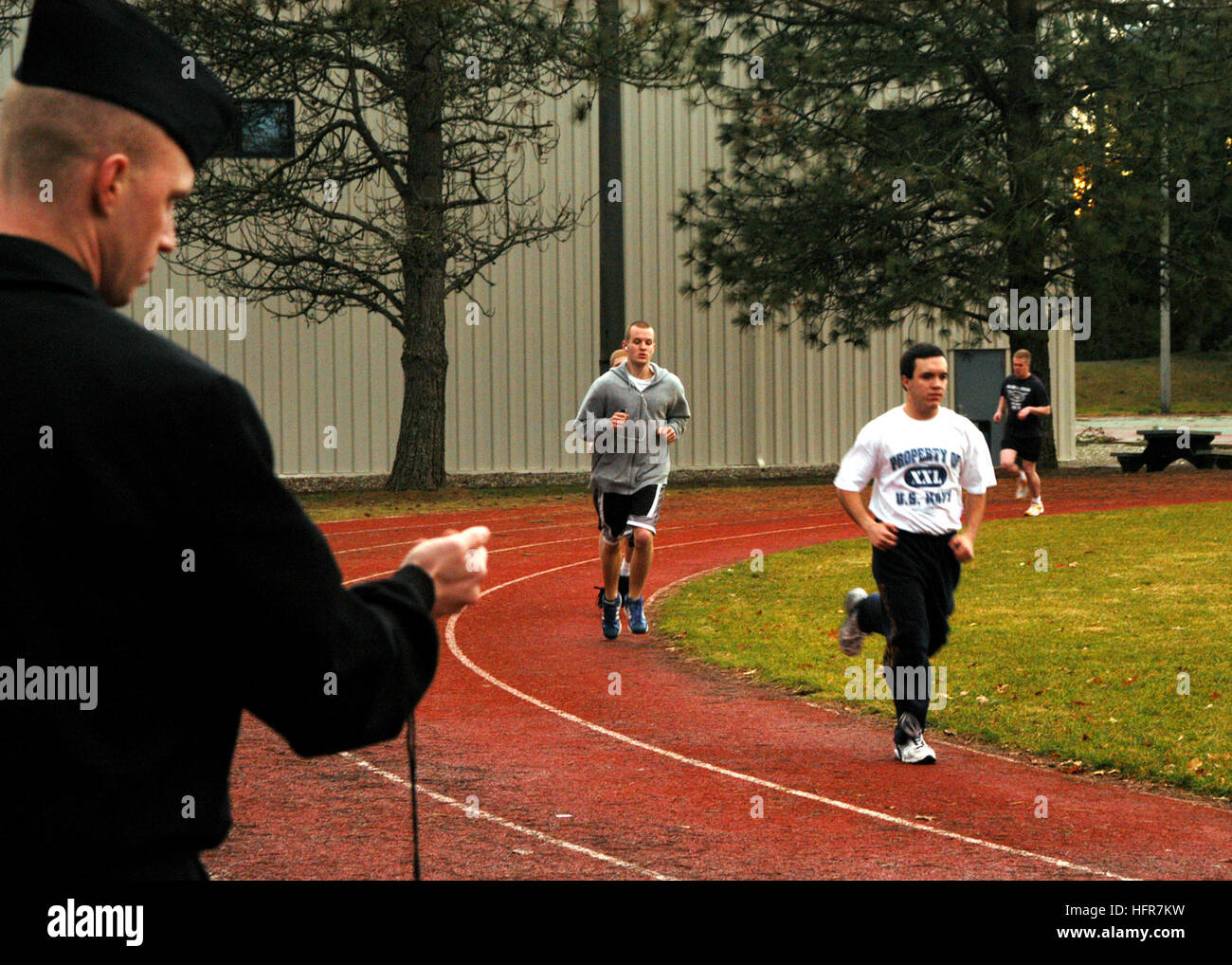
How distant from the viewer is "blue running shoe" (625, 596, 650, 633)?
40.6ft

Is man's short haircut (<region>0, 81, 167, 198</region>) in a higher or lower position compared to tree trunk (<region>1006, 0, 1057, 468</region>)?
lower

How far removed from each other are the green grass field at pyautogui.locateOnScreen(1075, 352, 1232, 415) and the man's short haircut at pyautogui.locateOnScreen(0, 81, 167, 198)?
233ft

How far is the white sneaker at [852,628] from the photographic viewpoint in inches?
339

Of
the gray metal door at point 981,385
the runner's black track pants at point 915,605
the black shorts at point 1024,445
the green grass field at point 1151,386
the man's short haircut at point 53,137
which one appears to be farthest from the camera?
the green grass field at point 1151,386

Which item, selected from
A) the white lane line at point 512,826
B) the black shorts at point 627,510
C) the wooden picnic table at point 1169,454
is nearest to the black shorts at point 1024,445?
the wooden picnic table at point 1169,454

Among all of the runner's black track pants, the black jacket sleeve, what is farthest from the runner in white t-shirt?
the black jacket sleeve

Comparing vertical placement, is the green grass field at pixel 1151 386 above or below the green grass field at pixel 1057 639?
above

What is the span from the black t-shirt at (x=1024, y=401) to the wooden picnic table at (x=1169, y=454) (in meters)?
9.11

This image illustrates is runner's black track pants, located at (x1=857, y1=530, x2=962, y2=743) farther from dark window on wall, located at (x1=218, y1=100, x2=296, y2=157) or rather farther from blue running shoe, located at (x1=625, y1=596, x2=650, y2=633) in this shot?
dark window on wall, located at (x1=218, y1=100, x2=296, y2=157)

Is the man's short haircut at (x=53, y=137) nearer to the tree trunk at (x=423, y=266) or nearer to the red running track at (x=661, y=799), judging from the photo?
the red running track at (x=661, y=799)

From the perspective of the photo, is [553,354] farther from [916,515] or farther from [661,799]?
[661,799]

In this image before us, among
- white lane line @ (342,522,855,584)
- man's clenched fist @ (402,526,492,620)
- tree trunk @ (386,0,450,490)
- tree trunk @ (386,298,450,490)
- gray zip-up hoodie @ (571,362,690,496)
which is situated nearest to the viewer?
man's clenched fist @ (402,526,492,620)

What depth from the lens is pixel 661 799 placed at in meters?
7.30
